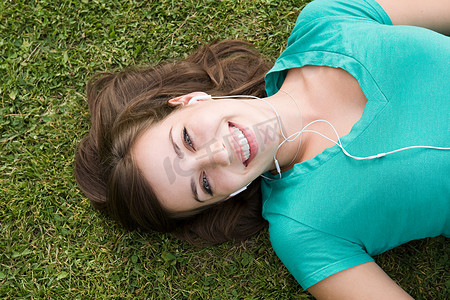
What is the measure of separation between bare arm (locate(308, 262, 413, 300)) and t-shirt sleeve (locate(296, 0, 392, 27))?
59.2 inches

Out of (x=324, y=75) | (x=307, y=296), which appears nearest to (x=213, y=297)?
(x=307, y=296)

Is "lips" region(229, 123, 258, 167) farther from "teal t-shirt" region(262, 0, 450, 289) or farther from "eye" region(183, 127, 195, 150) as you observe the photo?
"teal t-shirt" region(262, 0, 450, 289)

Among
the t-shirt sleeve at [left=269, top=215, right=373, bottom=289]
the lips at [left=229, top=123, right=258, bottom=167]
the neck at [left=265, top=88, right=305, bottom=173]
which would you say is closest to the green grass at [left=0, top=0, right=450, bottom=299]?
the t-shirt sleeve at [left=269, top=215, right=373, bottom=289]

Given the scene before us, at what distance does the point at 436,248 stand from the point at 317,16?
185cm

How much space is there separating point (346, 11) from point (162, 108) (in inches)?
50.8

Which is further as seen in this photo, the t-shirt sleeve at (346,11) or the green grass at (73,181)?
the green grass at (73,181)

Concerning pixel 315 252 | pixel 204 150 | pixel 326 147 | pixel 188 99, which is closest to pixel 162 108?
pixel 188 99

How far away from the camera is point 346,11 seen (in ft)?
8.01

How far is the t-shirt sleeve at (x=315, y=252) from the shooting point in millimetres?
2248

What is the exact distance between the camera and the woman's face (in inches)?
83.1

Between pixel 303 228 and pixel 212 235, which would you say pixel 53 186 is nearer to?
pixel 212 235

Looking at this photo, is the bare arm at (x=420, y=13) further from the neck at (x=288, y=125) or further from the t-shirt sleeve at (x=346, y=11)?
the neck at (x=288, y=125)

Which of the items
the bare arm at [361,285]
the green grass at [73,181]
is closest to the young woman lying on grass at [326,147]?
the bare arm at [361,285]

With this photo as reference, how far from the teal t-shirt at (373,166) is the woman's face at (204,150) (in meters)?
0.34
